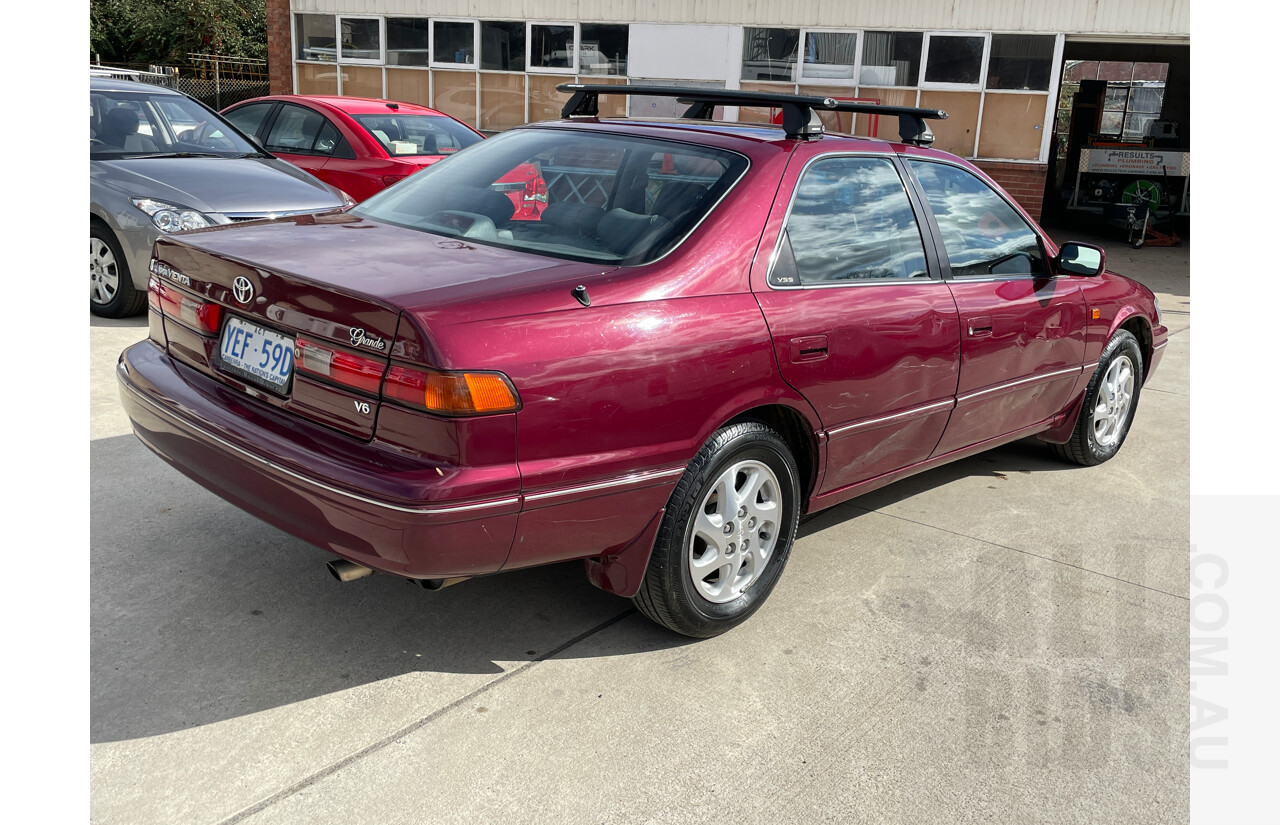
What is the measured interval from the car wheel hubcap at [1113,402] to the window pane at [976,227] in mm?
1012

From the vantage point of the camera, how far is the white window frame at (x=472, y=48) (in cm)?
1714

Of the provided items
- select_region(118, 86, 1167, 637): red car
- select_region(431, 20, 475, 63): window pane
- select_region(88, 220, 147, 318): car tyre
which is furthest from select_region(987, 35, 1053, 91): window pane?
select_region(88, 220, 147, 318): car tyre

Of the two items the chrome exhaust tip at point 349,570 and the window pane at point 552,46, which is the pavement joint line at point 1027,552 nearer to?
the chrome exhaust tip at point 349,570

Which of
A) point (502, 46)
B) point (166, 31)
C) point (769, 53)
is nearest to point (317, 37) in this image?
point (502, 46)

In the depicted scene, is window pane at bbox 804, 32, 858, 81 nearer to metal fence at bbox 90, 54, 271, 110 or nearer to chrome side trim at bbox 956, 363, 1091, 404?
metal fence at bbox 90, 54, 271, 110

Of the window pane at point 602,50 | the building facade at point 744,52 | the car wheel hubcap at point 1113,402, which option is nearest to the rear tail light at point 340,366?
the car wheel hubcap at point 1113,402

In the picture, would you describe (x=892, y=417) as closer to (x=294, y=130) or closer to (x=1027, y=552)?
(x=1027, y=552)

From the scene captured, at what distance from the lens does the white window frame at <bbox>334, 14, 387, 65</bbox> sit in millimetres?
17609

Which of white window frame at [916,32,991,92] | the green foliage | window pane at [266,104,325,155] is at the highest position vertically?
the green foliage

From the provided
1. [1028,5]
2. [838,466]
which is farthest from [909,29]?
[838,466]

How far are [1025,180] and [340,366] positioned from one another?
1469 cm

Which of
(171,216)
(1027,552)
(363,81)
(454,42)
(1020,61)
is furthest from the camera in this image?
(363,81)

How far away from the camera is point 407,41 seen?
1758 cm

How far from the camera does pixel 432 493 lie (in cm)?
259
